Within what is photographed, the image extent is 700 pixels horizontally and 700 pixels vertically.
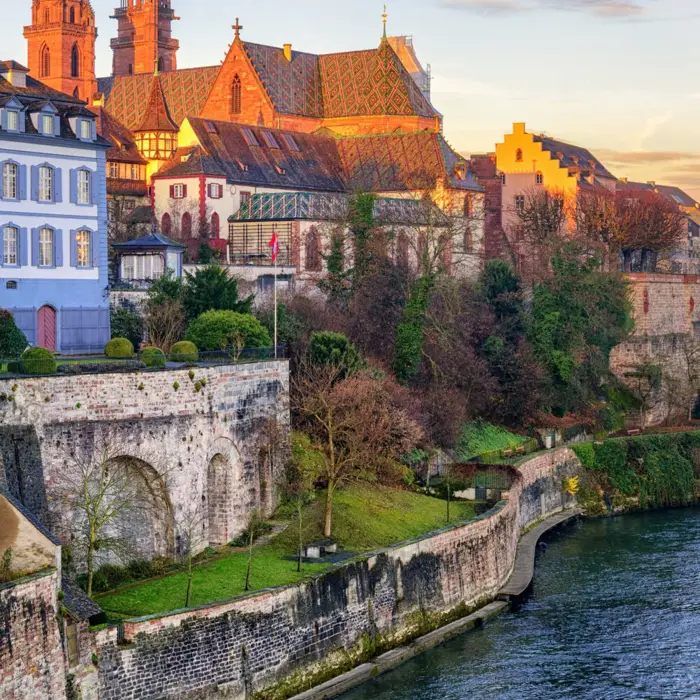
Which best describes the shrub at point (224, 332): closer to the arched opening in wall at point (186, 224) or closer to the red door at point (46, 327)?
the red door at point (46, 327)

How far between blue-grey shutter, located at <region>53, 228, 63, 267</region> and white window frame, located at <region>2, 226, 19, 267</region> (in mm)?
1504

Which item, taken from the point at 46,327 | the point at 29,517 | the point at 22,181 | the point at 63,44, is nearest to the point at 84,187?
the point at 22,181

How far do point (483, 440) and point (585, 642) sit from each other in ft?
70.8

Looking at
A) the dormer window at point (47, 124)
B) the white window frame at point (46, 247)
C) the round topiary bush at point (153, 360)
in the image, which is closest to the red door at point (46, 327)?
the white window frame at point (46, 247)

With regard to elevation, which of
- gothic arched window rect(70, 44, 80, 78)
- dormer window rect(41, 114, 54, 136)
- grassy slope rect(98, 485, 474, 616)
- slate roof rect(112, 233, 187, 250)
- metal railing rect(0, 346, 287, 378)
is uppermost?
gothic arched window rect(70, 44, 80, 78)

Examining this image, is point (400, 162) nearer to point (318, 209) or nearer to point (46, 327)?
point (318, 209)

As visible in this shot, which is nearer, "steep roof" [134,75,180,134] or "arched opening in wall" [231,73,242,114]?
"steep roof" [134,75,180,134]

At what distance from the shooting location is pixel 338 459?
1796 inches

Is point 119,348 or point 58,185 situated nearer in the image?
point 119,348

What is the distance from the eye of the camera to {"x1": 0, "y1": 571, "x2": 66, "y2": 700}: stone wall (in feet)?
94.3

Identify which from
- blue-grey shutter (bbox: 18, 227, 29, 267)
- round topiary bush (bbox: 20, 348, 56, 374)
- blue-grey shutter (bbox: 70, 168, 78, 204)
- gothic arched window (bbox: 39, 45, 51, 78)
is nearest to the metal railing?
round topiary bush (bbox: 20, 348, 56, 374)

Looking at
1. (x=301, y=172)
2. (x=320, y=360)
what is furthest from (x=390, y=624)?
(x=301, y=172)

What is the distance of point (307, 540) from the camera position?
41500 mm

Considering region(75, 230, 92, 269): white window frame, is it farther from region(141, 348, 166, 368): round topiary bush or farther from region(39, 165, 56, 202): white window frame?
A: region(141, 348, 166, 368): round topiary bush
